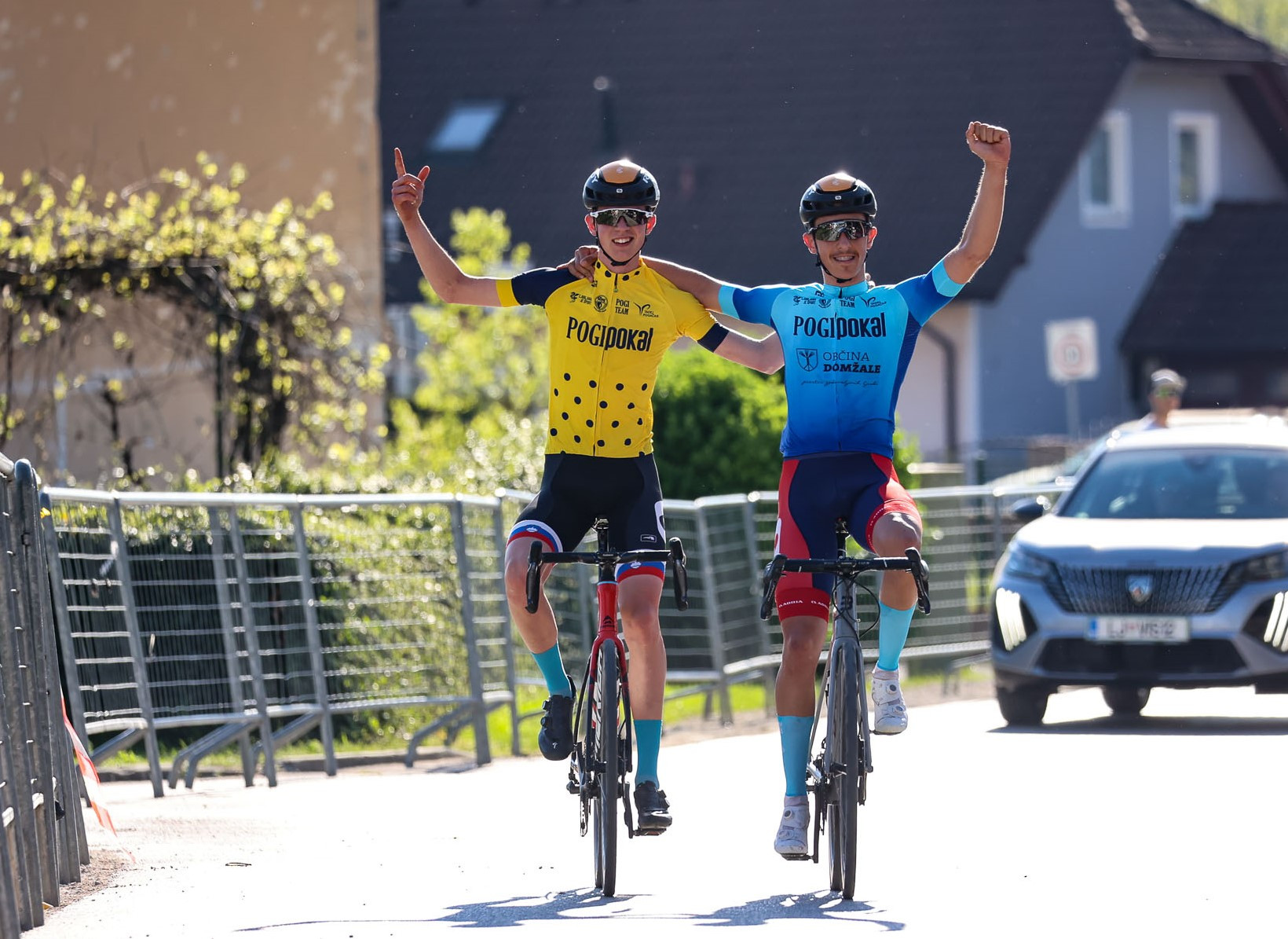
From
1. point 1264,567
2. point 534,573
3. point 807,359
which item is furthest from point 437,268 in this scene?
point 1264,567

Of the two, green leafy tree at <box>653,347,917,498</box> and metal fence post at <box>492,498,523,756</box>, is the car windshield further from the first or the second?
Answer: metal fence post at <box>492,498,523,756</box>

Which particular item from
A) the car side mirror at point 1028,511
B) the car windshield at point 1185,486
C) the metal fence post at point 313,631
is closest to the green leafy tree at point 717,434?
the car windshield at point 1185,486

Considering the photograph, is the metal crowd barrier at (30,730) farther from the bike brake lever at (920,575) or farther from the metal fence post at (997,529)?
the metal fence post at (997,529)

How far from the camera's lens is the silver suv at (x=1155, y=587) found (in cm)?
1339

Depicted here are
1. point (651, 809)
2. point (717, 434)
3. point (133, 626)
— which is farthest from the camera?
point (717, 434)

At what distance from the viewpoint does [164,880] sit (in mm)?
8461

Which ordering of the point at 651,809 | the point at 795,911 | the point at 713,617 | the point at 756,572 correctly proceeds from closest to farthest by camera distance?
the point at 795,911 → the point at 651,809 → the point at 713,617 → the point at 756,572

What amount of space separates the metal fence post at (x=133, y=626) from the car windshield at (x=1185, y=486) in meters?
5.97

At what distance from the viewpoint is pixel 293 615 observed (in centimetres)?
1289

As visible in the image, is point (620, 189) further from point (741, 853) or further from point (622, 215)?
point (741, 853)

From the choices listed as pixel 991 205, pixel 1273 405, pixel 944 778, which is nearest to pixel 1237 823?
pixel 944 778

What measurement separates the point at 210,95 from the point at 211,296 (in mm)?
7382

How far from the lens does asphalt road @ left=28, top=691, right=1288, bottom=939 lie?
7.48m

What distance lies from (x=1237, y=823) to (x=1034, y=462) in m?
22.1
